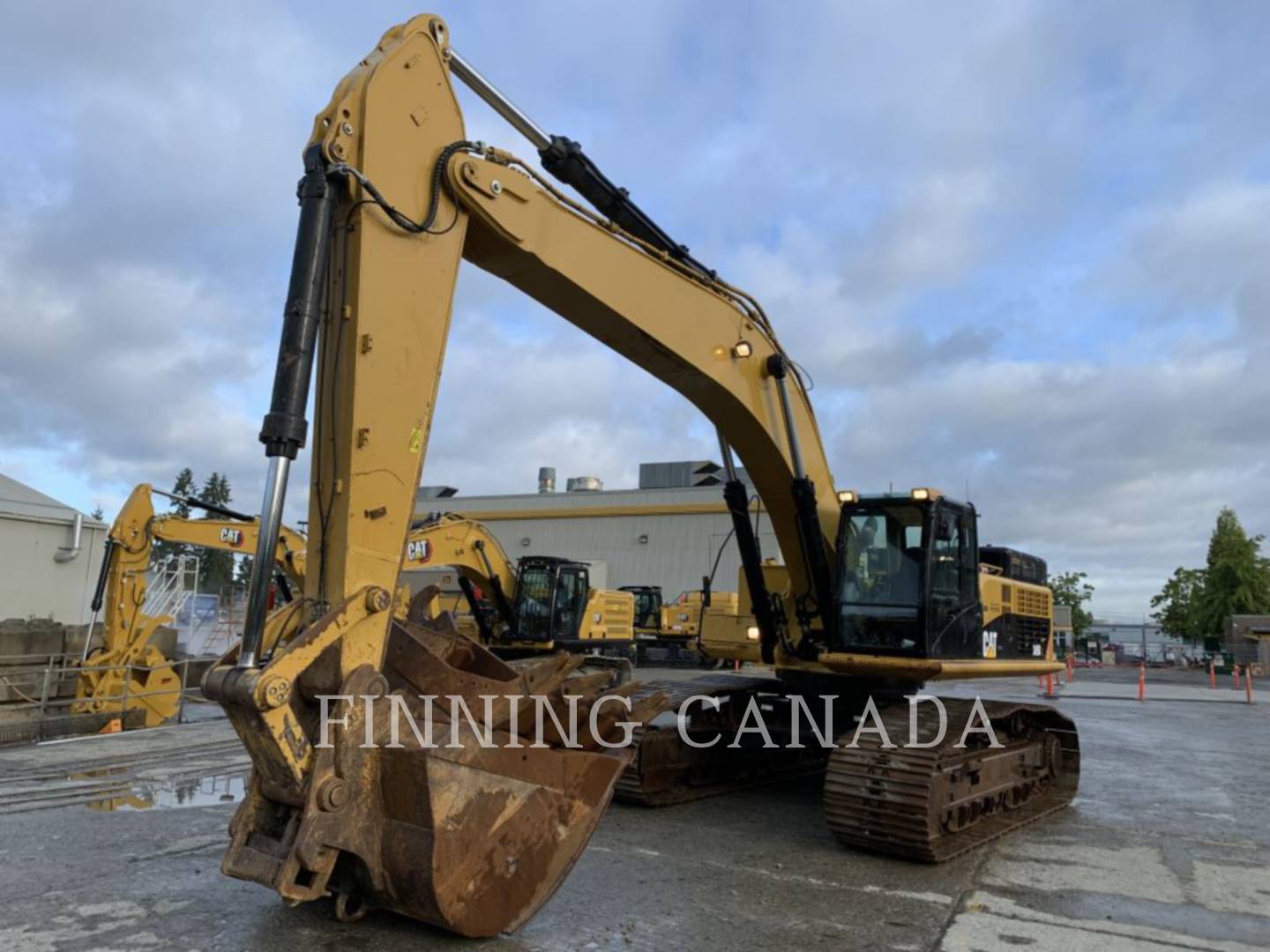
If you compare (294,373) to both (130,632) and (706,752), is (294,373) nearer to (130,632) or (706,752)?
(706,752)

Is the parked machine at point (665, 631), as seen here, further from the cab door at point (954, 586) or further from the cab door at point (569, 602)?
the cab door at point (954, 586)

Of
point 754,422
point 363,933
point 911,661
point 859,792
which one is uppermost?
point 754,422

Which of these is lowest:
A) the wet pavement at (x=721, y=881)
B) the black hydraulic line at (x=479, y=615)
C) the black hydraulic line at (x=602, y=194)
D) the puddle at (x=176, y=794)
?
the puddle at (x=176, y=794)

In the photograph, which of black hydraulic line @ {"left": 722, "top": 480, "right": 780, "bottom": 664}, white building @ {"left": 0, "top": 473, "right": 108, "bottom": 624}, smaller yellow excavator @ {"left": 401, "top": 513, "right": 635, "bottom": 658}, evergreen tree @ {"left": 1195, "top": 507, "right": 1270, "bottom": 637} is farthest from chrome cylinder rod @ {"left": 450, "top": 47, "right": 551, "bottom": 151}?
evergreen tree @ {"left": 1195, "top": 507, "right": 1270, "bottom": 637}

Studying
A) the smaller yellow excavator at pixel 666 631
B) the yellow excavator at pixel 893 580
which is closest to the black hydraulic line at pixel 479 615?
the smaller yellow excavator at pixel 666 631

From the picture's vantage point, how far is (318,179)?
4414mm

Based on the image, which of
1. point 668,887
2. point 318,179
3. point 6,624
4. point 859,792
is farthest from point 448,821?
point 6,624

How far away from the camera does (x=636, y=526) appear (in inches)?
1634

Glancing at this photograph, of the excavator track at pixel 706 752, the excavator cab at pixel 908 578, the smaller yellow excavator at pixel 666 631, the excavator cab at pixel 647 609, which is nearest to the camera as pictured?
the excavator cab at pixel 908 578

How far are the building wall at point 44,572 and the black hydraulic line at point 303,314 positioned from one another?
2296cm

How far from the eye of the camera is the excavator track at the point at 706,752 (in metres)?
8.05

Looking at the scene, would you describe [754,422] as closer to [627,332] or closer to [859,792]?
[627,332]

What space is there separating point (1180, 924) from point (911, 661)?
2.34 metres

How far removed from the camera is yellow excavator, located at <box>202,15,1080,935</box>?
3.98 meters
